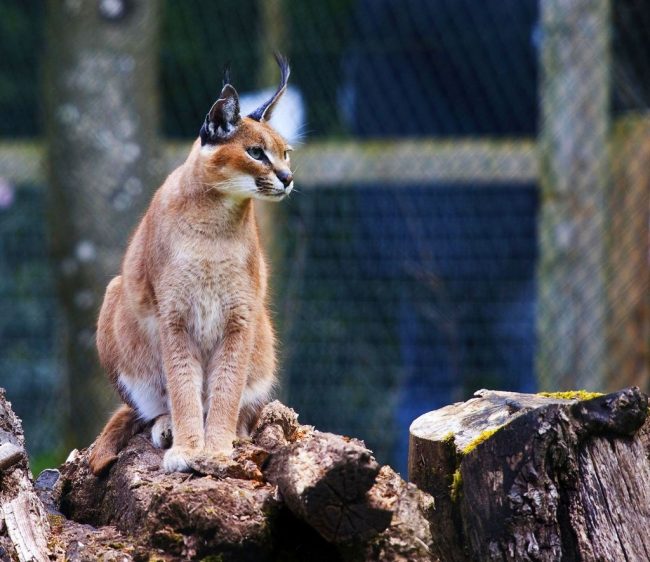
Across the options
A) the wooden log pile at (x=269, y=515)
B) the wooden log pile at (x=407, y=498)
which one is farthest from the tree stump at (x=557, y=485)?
the wooden log pile at (x=269, y=515)

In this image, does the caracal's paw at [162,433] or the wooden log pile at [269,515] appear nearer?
the wooden log pile at [269,515]

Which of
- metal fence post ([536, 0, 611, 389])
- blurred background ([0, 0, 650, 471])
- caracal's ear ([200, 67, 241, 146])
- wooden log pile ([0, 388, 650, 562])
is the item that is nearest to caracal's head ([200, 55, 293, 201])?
caracal's ear ([200, 67, 241, 146])

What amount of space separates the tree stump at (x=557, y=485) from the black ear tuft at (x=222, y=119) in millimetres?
1576

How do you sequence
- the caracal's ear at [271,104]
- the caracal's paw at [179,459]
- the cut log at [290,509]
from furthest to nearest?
the caracal's ear at [271,104]
the caracal's paw at [179,459]
the cut log at [290,509]

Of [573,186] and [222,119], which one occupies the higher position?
[573,186]

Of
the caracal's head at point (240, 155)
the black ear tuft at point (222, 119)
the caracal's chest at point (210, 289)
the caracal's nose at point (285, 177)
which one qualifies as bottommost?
the caracal's chest at point (210, 289)

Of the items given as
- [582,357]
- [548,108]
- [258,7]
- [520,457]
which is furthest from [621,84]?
[520,457]

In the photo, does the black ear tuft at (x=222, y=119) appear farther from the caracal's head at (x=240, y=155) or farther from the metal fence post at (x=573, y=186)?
the metal fence post at (x=573, y=186)

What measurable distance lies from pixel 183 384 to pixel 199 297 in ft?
1.13

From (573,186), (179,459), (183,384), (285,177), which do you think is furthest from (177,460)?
(573,186)

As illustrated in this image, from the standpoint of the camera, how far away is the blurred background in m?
6.73

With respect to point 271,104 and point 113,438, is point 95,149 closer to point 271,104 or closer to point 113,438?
point 271,104

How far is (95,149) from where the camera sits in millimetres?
6965

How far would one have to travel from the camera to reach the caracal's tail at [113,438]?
14.7ft
